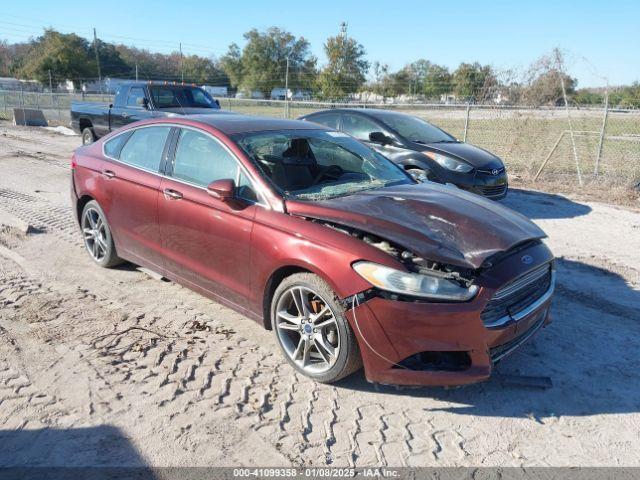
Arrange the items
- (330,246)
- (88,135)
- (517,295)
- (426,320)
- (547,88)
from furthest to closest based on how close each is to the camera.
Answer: (88,135)
(547,88)
(517,295)
(330,246)
(426,320)

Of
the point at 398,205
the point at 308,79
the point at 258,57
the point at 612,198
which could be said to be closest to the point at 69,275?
the point at 398,205

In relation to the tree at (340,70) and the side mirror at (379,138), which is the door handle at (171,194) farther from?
the tree at (340,70)

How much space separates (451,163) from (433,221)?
191 inches

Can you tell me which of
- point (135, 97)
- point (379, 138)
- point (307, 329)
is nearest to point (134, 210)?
point (307, 329)

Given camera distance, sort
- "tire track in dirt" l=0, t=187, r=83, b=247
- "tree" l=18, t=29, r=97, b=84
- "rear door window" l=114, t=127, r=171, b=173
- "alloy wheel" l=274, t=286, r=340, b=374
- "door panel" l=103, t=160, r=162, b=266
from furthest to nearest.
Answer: "tree" l=18, t=29, r=97, b=84 → "tire track in dirt" l=0, t=187, r=83, b=247 → "rear door window" l=114, t=127, r=171, b=173 → "door panel" l=103, t=160, r=162, b=266 → "alloy wheel" l=274, t=286, r=340, b=374

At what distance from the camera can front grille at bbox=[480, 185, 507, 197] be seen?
793 centimetres

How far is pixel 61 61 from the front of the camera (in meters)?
49.2

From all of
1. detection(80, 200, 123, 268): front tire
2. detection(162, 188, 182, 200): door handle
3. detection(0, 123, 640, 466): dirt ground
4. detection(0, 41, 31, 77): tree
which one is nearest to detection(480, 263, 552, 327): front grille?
detection(0, 123, 640, 466): dirt ground

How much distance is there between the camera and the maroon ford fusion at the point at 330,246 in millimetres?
2967

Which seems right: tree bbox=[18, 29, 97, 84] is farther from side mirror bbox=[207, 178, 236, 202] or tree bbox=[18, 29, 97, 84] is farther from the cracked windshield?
side mirror bbox=[207, 178, 236, 202]

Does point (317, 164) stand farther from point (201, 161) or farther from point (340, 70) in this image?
point (340, 70)

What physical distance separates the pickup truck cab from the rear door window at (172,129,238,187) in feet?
20.6

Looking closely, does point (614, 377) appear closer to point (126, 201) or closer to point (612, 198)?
point (126, 201)

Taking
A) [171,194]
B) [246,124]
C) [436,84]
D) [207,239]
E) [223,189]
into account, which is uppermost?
[436,84]
